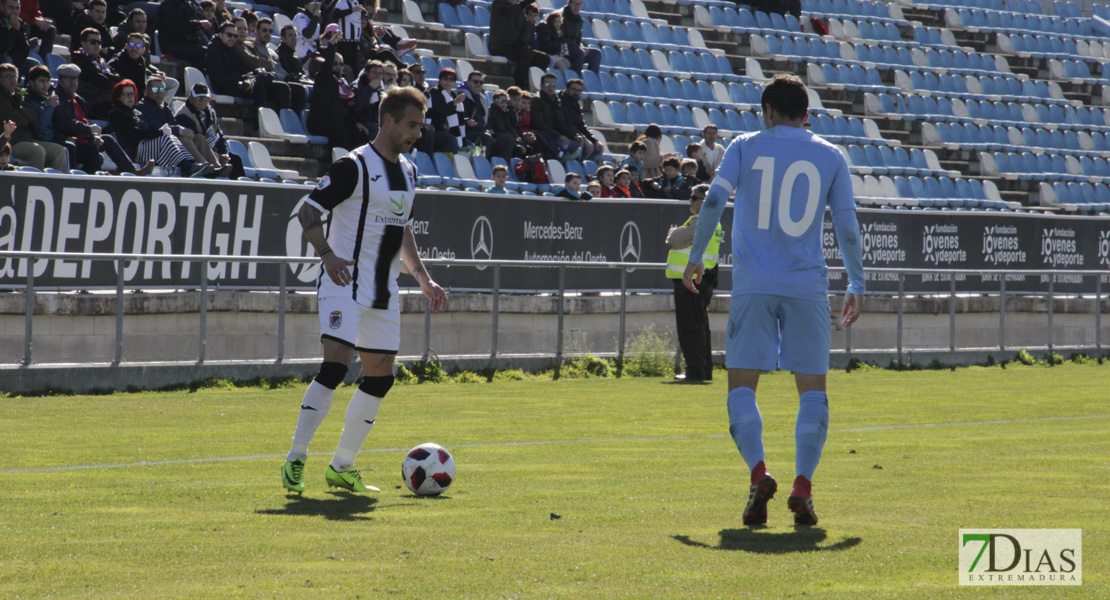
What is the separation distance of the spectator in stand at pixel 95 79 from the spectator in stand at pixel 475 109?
5638 mm

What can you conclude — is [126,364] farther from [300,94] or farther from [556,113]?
[556,113]

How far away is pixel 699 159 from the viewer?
72.9 feet

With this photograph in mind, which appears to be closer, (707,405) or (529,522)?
(529,522)

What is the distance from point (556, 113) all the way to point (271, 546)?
1704 centimetres

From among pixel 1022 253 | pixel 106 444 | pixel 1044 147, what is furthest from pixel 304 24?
pixel 1044 147

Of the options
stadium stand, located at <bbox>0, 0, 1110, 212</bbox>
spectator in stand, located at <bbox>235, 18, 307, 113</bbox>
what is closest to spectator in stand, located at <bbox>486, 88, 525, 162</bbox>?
stadium stand, located at <bbox>0, 0, 1110, 212</bbox>

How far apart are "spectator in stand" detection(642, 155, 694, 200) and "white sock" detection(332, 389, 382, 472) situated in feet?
45.8

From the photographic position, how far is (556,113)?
22.1 meters

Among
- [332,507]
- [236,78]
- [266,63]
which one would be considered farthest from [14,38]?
[332,507]

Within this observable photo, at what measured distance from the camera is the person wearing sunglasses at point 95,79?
54.7 ft

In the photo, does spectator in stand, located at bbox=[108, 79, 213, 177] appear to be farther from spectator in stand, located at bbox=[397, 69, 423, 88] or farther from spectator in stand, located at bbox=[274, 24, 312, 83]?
spectator in stand, located at bbox=[397, 69, 423, 88]

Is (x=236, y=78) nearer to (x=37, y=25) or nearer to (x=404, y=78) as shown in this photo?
(x=404, y=78)

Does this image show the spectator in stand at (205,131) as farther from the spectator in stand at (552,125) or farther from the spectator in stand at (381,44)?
the spectator in stand at (552,125)

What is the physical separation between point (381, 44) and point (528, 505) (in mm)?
15667
